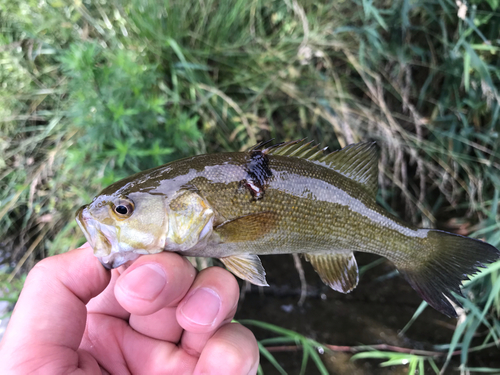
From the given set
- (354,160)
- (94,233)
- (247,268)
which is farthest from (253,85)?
(94,233)

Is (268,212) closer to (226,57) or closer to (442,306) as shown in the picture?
(442,306)

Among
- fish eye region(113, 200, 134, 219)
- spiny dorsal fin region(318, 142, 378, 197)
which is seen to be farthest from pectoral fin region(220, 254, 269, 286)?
spiny dorsal fin region(318, 142, 378, 197)

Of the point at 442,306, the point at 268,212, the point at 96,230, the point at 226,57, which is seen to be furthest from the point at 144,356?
the point at 226,57

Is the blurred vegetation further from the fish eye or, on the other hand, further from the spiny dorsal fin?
the fish eye

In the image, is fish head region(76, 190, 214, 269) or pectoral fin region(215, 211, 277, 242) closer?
fish head region(76, 190, 214, 269)

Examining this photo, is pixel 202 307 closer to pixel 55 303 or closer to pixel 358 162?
pixel 55 303

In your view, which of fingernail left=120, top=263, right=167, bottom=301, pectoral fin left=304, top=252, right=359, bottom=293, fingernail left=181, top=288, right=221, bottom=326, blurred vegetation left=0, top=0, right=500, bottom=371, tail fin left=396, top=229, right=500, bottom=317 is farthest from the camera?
blurred vegetation left=0, top=0, right=500, bottom=371
